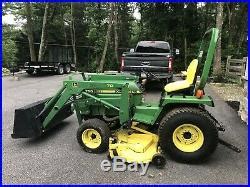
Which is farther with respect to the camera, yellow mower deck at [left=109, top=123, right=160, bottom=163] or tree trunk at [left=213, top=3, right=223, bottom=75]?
tree trunk at [left=213, top=3, right=223, bottom=75]

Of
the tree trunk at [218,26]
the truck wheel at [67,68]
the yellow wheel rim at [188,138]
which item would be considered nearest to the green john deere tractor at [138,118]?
the yellow wheel rim at [188,138]

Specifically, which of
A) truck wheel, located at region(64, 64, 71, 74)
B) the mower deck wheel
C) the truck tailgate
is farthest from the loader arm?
truck wheel, located at region(64, 64, 71, 74)

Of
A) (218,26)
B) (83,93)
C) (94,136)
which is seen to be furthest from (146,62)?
(94,136)

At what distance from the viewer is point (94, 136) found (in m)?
5.07

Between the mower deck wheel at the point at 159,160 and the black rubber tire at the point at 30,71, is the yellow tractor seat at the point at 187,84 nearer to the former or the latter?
the mower deck wheel at the point at 159,160

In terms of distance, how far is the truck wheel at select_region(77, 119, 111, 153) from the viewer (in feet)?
16.2

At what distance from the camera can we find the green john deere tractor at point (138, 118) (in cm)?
450

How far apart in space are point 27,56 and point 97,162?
2210 centimetres

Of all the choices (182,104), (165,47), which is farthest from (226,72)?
(182,104)

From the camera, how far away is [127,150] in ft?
15.5

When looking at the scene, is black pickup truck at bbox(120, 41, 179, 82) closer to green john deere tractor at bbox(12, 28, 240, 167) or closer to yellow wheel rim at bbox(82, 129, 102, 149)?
green john deere tractor at bbox(12, 28, 240, 167)

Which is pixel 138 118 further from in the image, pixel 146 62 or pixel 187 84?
pixel 146 62

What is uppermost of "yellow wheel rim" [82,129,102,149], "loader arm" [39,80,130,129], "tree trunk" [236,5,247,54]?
"tree trunk" [236,5,247,54]

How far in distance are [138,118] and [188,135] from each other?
33.8 inches
